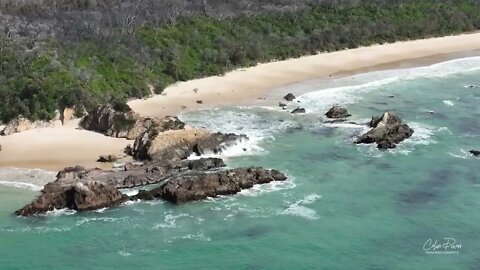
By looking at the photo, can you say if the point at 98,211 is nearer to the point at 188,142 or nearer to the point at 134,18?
the point at 188,142

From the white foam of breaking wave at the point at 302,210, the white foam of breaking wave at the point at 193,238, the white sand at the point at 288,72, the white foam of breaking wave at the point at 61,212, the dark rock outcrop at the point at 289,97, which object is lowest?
the white foam of breaking wave at the point at 193,238

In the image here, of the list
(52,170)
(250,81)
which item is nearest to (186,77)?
(250,81)

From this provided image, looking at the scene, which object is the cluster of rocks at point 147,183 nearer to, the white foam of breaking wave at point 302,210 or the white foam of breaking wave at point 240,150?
the white foam of breaking wave at point 240,150

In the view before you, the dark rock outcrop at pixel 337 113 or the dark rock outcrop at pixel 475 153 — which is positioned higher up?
the dark rock outcrop at pixel 337 113

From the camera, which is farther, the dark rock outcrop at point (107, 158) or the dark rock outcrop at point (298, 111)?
the dark rock outcrop at point (298, 111)

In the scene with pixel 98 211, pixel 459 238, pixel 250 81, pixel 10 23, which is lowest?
pixel 459 238

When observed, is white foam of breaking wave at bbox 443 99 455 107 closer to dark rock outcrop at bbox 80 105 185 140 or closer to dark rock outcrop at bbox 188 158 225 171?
dark rock outcrop at bbox 80 105 185 140

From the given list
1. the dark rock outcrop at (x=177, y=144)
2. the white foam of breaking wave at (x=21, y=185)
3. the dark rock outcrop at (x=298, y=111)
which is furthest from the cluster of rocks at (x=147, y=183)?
the dark rock outcrop at (x=298, y=111)

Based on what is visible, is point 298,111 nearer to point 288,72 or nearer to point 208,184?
point 288,72
